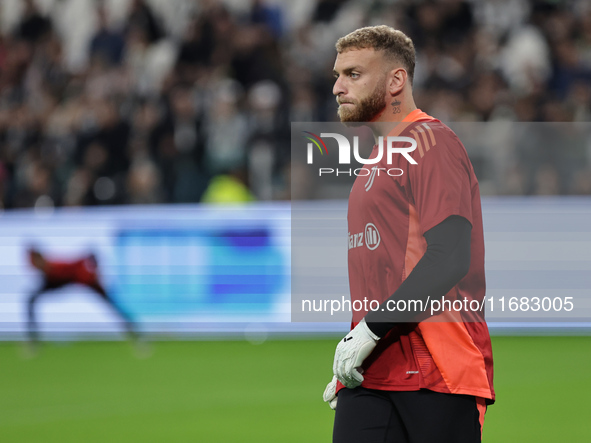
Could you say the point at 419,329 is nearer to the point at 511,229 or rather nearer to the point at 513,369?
the point at 513,369

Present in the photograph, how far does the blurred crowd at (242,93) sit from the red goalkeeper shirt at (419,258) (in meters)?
7.15

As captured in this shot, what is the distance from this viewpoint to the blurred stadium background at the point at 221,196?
7480 mm

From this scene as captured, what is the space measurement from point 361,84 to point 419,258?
67 cm

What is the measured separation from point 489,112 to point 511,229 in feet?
7.57

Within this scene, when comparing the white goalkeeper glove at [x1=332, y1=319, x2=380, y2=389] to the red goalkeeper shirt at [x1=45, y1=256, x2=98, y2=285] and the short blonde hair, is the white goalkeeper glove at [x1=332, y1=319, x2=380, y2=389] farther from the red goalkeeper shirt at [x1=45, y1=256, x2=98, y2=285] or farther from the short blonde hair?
the red goalkeeper shirt at [x1=45, y1=256, x2=98, y2=285]

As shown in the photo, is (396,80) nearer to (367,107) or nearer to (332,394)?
(367,107)

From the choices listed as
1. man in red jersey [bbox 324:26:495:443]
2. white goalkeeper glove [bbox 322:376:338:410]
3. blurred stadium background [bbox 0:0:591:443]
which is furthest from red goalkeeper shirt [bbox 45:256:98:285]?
man in red jersey [bbox 324:26:495:443]

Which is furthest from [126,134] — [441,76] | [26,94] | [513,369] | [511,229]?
[513,369]

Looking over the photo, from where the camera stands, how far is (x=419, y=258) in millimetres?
3066

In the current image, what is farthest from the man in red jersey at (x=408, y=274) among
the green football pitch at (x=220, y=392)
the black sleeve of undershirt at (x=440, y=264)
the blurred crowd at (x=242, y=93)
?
the blurred crowd at (x=242, y=93)

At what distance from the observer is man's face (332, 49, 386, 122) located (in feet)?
10.4

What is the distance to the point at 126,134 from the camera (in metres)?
12.3

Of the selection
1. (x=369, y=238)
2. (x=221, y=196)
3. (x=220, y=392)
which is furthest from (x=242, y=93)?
(x=369, y=238)

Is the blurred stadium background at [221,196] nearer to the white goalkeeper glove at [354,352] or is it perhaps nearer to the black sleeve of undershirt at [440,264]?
the white goalkeeper glove at [354,352]
